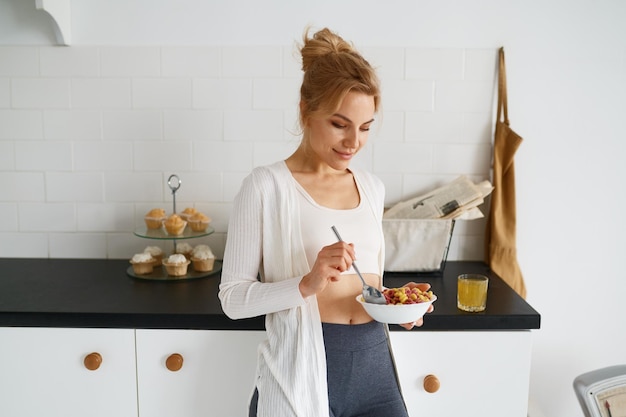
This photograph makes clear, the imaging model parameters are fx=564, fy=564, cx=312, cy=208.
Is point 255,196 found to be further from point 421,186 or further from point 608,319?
point 608,319

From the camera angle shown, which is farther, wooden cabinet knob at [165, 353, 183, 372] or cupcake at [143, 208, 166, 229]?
cupcake at [143, 208, 166, 229]

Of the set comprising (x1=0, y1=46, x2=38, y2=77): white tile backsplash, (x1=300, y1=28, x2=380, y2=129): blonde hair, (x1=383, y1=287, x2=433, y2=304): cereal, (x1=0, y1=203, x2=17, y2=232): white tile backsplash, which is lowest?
(x1=383, y1=287, x2=433, y2=304): cereal

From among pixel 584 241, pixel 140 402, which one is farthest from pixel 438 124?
pixel 140 402

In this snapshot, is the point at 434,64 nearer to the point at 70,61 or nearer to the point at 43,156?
the point at 70,61

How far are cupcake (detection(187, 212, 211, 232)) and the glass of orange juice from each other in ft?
2.61

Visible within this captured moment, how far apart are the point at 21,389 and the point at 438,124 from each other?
1434 millimetres

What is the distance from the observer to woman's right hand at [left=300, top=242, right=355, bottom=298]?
110 cm

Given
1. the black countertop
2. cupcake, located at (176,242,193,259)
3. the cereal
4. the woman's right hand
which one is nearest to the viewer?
the woman's right hand

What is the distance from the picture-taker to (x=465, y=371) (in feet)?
4.72

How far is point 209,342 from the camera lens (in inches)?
56.1

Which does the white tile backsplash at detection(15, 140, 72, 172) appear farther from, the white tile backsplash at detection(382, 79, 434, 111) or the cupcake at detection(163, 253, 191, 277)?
the white tile backsplash at detection(382, 79, 434, 111)

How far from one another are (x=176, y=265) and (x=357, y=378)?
2.33ft

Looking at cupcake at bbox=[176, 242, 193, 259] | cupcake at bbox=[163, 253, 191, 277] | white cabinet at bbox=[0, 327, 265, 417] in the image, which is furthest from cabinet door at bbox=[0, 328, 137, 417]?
cupcake at bbox=[176, 242, 193, 259]

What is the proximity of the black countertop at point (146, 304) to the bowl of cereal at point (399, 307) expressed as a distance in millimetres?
206
